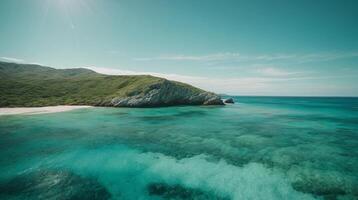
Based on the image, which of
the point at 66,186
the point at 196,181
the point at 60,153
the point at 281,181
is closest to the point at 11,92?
the point at 60,153

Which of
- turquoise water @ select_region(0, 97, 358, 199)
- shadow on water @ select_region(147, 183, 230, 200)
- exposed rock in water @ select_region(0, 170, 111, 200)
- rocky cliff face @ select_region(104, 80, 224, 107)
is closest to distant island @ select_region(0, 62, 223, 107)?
rocky cliff face @ select_region(104, 80, 224, 107)

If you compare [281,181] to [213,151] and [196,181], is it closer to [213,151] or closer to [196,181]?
[196,181]

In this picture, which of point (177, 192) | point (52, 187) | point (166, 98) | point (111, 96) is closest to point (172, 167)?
point (177, 192)

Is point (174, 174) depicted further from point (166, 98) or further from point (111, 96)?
point (111, 96)

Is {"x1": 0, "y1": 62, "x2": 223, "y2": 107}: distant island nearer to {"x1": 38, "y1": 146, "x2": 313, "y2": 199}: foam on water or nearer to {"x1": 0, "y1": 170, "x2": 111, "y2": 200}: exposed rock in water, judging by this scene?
{"x1": 38, "y1": 146, "x2": 313, "y2": 199}: foam on water

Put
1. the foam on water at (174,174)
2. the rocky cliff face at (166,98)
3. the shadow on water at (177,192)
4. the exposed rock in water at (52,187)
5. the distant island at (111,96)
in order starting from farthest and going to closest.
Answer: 1. the rocky cliff face at (166,98)
2. the distant island at (111,96)
3. the foam on water at (174,174)
4. the shadow on water at (177,192)
5. the exposed rock in water at (52,187)

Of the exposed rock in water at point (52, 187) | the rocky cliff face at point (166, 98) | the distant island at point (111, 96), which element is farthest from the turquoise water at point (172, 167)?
the distant island at point (111, 96)

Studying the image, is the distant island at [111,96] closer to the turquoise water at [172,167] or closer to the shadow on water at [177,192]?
the turquoise water at [172,167]
